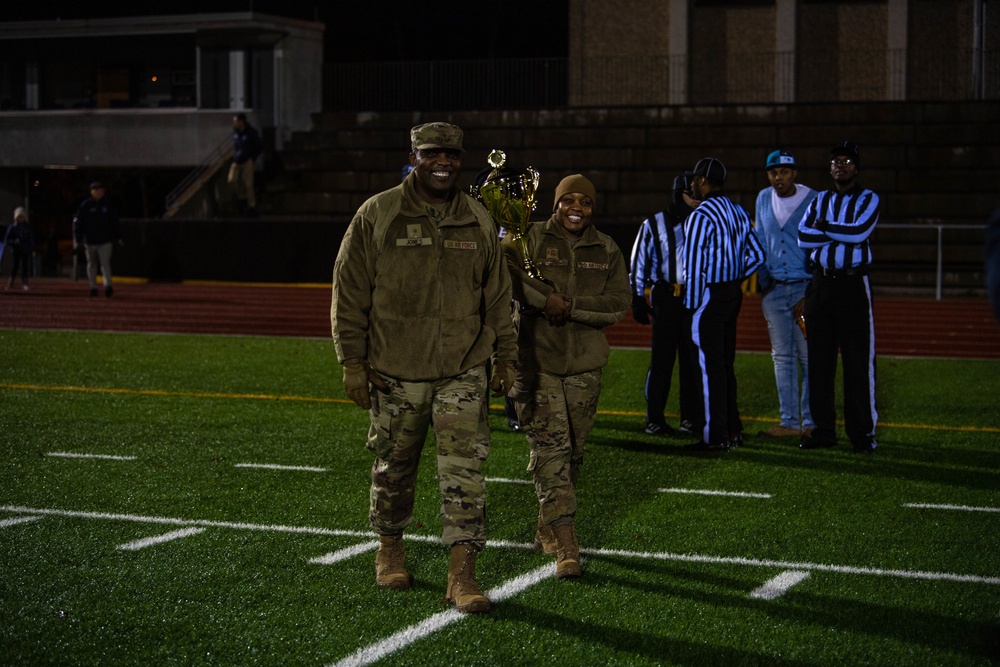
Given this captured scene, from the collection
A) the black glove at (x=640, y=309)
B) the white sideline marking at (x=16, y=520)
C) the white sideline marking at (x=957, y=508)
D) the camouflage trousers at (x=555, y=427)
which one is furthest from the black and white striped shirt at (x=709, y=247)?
the white sideline marking at (x=16, y=520)

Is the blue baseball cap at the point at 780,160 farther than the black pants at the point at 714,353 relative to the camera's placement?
Yes

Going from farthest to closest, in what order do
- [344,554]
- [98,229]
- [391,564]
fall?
[98,229] → [344,554] → [391,564]

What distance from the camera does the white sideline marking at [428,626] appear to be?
4.70 metres

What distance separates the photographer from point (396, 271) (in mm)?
5516

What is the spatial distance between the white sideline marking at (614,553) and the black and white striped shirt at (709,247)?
3.21 metres

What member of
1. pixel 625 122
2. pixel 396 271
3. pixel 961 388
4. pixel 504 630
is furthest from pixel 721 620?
pixel 625 122

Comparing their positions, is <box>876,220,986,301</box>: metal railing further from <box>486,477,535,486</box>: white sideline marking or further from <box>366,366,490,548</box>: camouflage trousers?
<box>366,366,490,548</box>: camouflage trousers

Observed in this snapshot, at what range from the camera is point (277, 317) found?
19.6 metres

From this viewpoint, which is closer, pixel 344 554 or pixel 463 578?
pixel 463 578

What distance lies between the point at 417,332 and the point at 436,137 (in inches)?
31.0

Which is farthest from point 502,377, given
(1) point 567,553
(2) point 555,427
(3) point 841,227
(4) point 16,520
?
(3) point 841,227

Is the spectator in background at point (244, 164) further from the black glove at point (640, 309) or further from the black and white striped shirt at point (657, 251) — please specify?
the black glove at point (640, 309)

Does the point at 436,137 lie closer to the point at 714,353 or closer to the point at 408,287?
the point at 408,287

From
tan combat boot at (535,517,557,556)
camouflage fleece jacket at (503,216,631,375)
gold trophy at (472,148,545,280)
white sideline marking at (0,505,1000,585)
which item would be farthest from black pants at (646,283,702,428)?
tan combat boot at (535,517,557,556)
